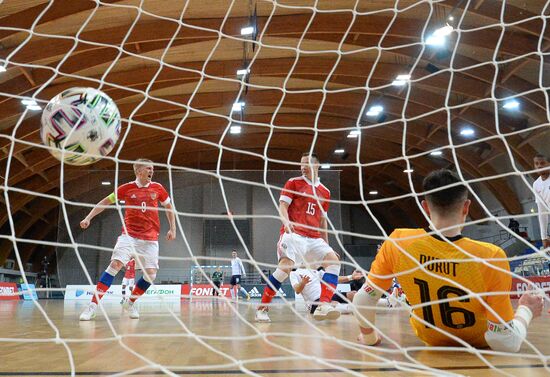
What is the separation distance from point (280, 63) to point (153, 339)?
1099 cm

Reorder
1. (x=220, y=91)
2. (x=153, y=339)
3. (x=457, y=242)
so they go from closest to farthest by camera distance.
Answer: (x=457, y=242)
(x=153, y=339)
(x=220, y=91)

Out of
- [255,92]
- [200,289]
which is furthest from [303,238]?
[255,92]

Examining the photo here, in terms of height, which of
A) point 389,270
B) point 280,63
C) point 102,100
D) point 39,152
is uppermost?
point 280,63

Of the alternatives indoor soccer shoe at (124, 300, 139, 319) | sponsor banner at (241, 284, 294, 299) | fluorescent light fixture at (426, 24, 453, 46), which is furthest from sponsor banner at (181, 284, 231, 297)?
fluorescent light fixture at (426, 24, 453, 46)

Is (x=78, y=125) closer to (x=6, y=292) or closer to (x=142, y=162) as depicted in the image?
(x=142, y=162)

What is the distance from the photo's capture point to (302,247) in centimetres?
443

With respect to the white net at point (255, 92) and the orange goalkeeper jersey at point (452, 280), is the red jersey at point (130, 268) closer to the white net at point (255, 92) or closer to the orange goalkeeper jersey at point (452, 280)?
the white net at point (255, 92)

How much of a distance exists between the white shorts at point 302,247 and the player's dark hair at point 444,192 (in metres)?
2.26

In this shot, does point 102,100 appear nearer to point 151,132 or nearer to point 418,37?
point 418,37

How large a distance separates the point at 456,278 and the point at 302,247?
2399mm

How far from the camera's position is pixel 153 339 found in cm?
272

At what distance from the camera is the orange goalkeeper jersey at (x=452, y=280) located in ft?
6.77

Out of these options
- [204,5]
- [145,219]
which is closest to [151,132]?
[204,5]

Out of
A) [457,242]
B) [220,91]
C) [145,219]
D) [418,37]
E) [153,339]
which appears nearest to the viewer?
[457,242]
